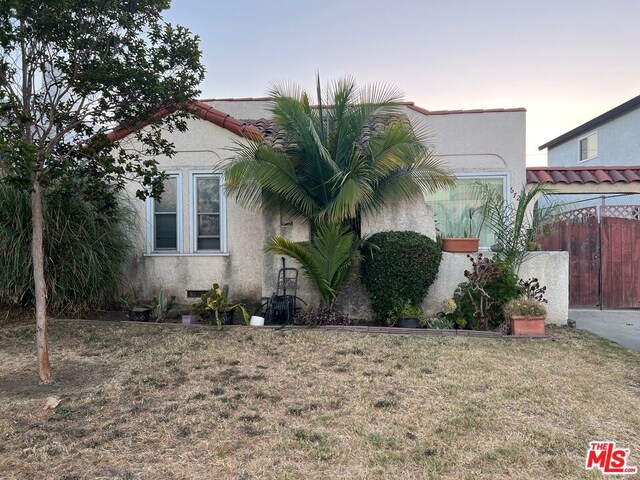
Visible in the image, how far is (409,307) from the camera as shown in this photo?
7422 mm

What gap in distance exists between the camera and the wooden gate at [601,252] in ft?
30.1

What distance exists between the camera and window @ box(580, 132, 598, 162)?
1745cm

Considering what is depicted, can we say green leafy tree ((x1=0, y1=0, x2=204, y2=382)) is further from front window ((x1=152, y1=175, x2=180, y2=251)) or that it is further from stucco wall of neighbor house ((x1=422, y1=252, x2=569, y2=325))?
stucco wall of neighbor house ((x1=422, y1=252, x2=569, y2=325))

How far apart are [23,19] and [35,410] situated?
12.4 ft

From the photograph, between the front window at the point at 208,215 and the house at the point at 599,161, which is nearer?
the front window at the point at 208,215

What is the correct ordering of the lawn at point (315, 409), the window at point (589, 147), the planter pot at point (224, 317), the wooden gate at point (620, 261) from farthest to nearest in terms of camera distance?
the window at point (589, 147), the wooden gate at point (620, 261), the planter pot at point (224, 317), the lawn at point (315, 409)

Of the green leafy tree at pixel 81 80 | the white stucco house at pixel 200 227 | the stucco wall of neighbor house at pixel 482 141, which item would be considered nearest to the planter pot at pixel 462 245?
the stucco wall of neighbor house at pixel 482 141

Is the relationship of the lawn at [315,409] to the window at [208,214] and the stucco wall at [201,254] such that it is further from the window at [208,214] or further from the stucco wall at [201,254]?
the window at [208,214]

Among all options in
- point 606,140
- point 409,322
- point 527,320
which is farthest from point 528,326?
point 606,140

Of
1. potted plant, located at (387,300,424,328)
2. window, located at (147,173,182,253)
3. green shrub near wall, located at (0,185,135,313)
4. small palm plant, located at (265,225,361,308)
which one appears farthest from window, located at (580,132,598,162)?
green shrub near wall, located at (0,185,135,313)

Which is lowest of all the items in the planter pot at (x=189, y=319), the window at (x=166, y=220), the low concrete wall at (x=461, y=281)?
the planter pot at (x=189, y=319)

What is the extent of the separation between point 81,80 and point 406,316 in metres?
5.73

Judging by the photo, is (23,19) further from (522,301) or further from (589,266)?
(589,266)

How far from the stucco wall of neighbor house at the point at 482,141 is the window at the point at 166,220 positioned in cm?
543
